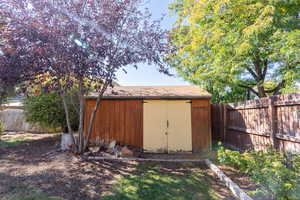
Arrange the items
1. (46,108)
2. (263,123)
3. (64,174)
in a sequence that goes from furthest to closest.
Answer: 1. (46,108)
2. (263,123)
3. (64,174)

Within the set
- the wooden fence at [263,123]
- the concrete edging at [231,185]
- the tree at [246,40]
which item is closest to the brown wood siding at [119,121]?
the tree at [246,40]

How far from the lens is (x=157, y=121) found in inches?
259

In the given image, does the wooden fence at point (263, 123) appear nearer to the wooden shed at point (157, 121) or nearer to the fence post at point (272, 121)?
the fence post at point (272, 121)

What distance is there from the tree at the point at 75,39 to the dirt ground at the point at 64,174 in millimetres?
2168

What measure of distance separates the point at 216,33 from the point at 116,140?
206 inches

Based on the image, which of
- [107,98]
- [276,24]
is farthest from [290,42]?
[107,98]

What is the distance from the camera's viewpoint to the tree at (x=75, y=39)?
4148 millimetres

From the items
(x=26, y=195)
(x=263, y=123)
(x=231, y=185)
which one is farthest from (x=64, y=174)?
(x=263, y=123)

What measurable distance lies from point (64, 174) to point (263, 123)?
18.2 ft

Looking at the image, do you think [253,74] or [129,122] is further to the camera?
[253,74]

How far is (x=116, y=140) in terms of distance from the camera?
663 centimetres

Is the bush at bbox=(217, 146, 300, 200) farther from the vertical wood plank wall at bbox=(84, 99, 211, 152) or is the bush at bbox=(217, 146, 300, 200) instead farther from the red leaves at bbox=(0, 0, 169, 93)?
the red leaves at bbox=(0, 0, 169, 93)

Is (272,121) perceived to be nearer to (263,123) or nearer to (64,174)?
(263,123)

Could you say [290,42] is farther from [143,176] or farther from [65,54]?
[65,54]
